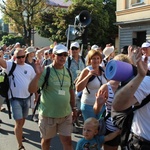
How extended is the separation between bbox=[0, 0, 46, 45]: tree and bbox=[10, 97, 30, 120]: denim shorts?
36.7 metres

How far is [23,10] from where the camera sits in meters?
42.5

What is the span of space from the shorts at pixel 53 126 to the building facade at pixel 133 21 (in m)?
21.4

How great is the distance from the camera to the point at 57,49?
420cm

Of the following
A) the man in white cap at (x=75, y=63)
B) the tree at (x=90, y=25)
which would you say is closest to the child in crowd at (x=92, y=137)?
the man in white cap at (x=75, y=63)

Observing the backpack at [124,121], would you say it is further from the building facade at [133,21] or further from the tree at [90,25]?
the tree at [90,25]

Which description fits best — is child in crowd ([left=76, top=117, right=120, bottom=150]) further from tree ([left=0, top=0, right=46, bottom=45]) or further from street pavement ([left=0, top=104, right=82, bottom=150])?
tree ([left=0, top=0, right=46, bottom=45])

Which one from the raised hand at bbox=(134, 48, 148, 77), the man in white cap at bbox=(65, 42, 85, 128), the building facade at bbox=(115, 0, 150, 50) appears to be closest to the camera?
the raised hand at bbox=(134, 48, 148, 77)

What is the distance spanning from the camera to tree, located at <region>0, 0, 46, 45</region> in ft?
137

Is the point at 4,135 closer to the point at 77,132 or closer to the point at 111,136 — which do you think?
the point at 77,132

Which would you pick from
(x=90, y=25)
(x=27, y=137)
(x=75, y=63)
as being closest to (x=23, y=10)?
(x=90, y=25)

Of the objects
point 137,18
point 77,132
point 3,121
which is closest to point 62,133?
point 77,132

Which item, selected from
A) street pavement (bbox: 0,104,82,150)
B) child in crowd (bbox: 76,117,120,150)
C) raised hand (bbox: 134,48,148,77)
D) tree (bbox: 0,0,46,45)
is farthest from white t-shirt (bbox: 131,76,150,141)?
tree (bbox: 0,0,46,45)

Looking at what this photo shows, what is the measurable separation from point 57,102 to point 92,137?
84 centimetres

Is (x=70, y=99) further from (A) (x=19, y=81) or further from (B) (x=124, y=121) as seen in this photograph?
(B) (x=124, y=121)
